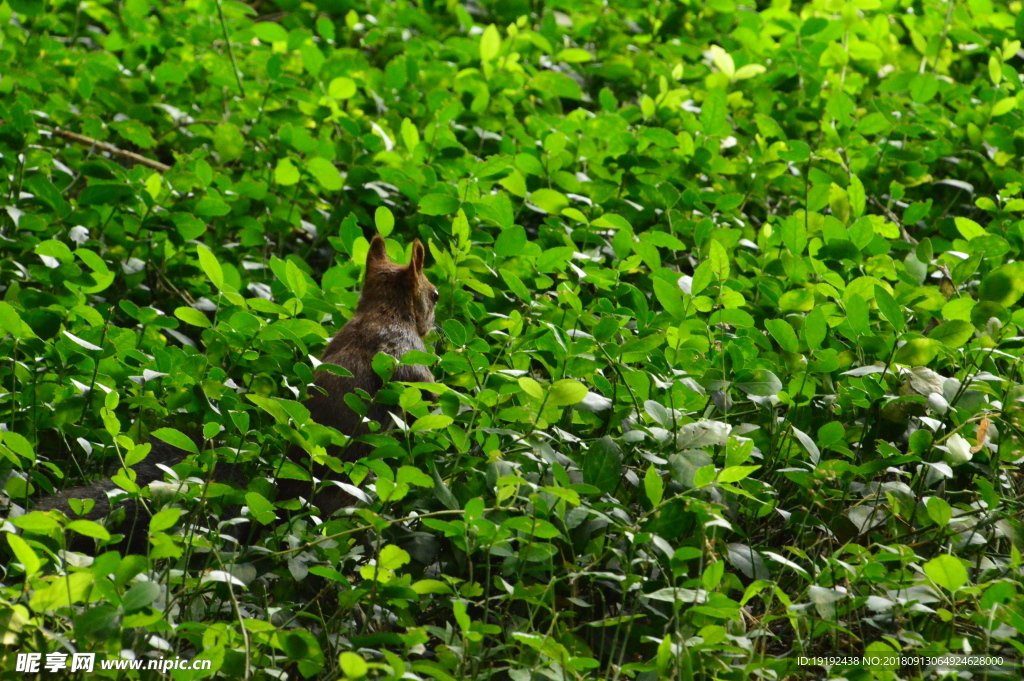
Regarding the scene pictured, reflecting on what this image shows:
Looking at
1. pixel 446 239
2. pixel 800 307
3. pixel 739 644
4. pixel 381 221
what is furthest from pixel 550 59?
pixel 739 644

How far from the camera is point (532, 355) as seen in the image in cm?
342

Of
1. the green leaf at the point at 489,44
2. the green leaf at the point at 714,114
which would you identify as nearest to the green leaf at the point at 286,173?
the green leaf at the point at 489,44

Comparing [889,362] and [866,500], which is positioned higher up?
[889,362]

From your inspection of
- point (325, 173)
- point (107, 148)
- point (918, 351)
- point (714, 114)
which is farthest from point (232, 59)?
point (918, 351)

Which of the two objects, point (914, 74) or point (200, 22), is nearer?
point (914, 74)

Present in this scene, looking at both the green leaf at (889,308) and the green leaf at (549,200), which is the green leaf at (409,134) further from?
the green leaf at (889,308)

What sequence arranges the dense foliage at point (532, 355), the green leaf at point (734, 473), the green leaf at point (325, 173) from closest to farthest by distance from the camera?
the green leaf at point (734, 473), the dense foliage at point (532, 355), the green leaf at point (325, 173)

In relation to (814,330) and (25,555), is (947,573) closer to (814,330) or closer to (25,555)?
(814,330)

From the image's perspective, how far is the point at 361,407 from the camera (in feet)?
9.53

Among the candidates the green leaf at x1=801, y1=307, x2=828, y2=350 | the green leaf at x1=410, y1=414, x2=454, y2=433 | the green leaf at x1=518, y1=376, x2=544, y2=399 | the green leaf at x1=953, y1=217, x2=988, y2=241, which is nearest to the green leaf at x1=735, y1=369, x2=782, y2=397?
the green leaf at x1=801, y1=307, x2=828, y2=350

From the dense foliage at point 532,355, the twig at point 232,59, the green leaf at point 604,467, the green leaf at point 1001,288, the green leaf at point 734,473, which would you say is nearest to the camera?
the green leaf at point 734,473

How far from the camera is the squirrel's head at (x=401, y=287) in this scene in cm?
415

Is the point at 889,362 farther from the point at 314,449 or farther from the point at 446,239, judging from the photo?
the point at 446,239

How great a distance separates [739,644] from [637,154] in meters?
2.92
